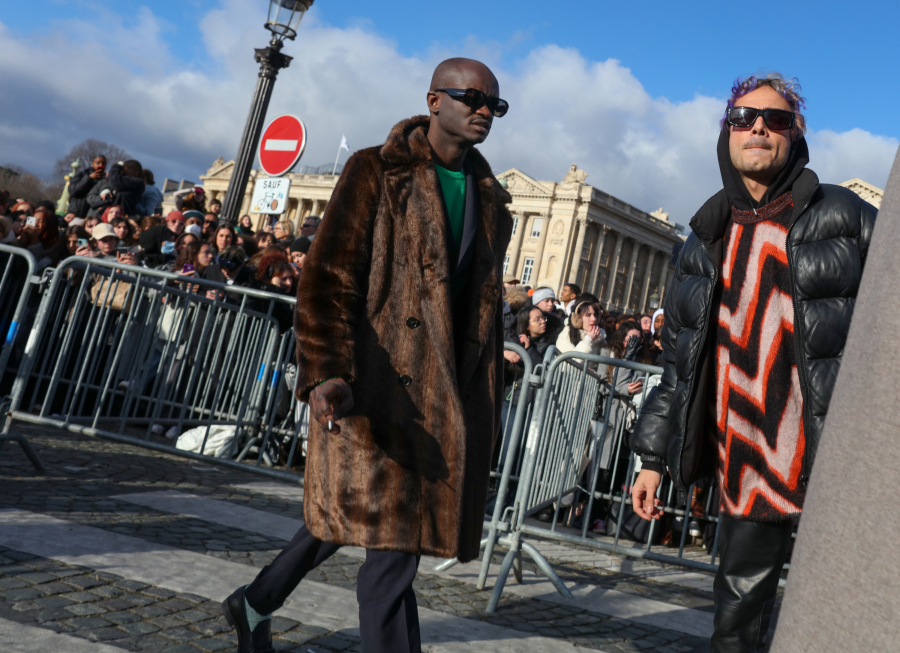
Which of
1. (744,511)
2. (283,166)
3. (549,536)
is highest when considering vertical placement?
(283,166)

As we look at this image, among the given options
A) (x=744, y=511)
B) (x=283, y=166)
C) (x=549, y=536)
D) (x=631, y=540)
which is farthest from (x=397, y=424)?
(x=283, y=166)

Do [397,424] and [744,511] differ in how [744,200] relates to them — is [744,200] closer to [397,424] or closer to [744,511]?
[744,511]

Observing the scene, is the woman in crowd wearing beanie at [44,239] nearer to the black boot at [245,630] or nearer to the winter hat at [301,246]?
the winter hat at [301,246]

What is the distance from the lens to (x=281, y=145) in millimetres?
8570

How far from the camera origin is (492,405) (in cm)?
256

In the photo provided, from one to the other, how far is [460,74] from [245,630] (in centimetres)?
184

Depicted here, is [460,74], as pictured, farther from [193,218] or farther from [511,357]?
[193,218]

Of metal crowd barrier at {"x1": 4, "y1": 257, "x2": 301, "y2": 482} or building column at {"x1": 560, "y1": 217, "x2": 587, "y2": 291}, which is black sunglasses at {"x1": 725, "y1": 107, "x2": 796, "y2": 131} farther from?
building column at {"x1": 560, "y1": 217, "x2": 587, "y2": 291}

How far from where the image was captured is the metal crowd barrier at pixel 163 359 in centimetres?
688

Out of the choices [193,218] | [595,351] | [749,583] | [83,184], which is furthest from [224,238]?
[749,583]

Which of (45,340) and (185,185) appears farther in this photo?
(185,185)

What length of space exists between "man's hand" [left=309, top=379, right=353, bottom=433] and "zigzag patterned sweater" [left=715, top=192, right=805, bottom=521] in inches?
47.4

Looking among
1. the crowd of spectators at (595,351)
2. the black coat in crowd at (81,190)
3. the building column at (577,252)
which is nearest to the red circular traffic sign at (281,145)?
the crowd of spectators at (595,351)

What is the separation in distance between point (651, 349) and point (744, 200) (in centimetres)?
537
